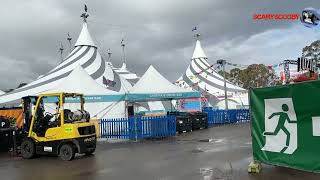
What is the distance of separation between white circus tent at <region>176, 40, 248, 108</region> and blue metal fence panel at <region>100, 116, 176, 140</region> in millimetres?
26615

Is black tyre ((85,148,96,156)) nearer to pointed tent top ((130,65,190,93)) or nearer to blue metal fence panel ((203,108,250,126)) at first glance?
pointed tent top ((130,65,190,93))

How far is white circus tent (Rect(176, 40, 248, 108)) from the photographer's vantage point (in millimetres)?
51500

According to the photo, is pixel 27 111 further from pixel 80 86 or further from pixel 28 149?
pixel 80 86

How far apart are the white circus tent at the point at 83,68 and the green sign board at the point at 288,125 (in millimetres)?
23773

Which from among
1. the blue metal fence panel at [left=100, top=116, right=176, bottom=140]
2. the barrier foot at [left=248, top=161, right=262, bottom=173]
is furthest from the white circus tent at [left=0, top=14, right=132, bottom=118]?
the barrier foot at [left=248, top=161, right=262, bottom=173]

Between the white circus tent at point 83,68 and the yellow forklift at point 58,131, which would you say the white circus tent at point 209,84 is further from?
the yellow forklift at point 58,131

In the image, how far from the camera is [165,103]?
150ft

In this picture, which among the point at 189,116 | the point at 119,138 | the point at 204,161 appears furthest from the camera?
the point at 189,116

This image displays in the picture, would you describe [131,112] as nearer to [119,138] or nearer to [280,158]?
[119,138]

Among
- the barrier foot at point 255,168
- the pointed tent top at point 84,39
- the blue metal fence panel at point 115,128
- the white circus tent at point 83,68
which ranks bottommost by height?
the barrier foot at point 255,168

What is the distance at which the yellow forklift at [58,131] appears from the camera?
1586cm

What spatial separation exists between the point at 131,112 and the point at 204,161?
20.4 meters

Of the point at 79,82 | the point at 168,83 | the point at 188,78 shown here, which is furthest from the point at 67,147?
the point at 188,78

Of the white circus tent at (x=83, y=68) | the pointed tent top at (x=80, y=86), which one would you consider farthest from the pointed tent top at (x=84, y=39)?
the pointed tent top at (x=80, y=86)
